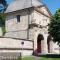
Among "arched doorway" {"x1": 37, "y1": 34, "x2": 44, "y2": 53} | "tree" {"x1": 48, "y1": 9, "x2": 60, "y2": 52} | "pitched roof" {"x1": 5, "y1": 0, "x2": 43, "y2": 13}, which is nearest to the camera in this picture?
"tree" {"x1": 48, "y1": 9, "x2": 60, "y2": 52}

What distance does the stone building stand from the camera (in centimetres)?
4119

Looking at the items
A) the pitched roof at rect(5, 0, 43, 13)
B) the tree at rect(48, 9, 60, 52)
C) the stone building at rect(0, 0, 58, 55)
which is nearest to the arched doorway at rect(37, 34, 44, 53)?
the stone building at rect(0, 0, 58, 55)

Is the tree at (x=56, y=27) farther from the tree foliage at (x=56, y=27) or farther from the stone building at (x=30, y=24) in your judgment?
the stone building at (x=30, y=24)

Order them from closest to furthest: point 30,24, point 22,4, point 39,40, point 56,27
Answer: point 56,27 < point 30,24 < point 22,4 < point 39,40

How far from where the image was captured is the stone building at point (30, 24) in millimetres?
41188

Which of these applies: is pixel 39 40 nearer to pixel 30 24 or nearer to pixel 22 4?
pixel 30 24

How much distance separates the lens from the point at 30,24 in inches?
1634

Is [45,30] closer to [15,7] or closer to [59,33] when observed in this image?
[15,7]

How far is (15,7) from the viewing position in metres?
45.3

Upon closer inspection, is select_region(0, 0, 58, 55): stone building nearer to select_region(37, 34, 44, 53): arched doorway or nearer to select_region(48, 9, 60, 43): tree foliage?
select_region(37, 34, 44, 53): arched doorway

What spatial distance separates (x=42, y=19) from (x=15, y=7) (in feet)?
19.3

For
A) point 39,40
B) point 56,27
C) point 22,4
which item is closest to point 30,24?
point 39,40

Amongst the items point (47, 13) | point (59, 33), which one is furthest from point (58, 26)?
point (47, 13)

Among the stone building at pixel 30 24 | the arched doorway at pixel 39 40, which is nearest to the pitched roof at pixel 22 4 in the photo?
the stone building at pixel 30 24
